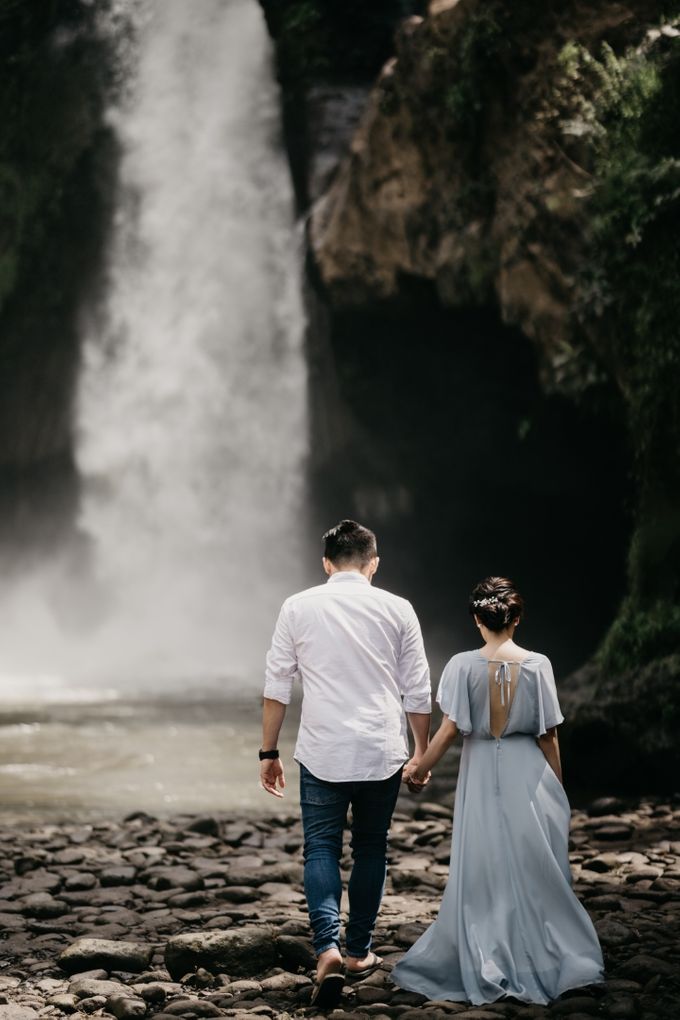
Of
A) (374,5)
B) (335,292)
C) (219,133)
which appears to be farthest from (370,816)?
(219,133)

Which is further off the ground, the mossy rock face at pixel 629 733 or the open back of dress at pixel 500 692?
the open back of dress at pixel 500 692

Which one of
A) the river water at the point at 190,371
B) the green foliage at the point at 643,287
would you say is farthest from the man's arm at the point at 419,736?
the river water at the point at 190,371

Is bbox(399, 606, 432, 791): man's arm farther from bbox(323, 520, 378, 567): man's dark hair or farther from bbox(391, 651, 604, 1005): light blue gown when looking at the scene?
bbox(323, 520, 378, 567): man's dark hair

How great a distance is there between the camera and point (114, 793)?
8.79m

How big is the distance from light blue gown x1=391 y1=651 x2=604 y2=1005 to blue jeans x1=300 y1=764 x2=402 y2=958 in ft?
0.80

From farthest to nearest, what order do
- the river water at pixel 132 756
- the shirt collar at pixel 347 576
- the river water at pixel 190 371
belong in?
the river water at pixel 190 371, the river water at pixel 132 756, the shirt collar at pixel 347 576

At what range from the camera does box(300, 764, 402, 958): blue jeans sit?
147 inches

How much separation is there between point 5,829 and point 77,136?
18.0 m

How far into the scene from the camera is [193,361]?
21328 millimetres

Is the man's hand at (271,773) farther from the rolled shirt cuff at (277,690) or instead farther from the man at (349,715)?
the rolled shirt cuff at (277,690)

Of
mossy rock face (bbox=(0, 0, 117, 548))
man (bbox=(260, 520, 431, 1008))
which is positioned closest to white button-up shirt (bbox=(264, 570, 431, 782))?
man (bbox=(260, 520, 431, 1008))

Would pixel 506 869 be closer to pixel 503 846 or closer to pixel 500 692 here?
pixel 503 846

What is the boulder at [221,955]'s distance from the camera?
4.16 meters

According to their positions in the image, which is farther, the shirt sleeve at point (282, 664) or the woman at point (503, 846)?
the shirt sleeve at point (282, 664)
